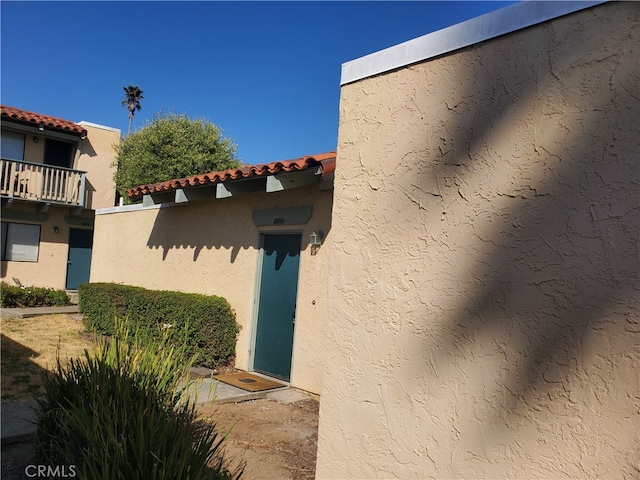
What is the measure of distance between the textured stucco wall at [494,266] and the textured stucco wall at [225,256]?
12.3 feet

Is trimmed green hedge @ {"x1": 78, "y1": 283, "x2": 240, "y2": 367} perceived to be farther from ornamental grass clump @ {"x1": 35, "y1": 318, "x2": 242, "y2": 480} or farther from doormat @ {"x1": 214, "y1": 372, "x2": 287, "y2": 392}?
ornamental grass clump @ {"x1": 35, "y1": 318, "x2": 242, "y2": 480}

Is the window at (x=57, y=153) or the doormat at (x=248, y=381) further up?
the window at (x=57, y=153)

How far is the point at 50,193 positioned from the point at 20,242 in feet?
7.05

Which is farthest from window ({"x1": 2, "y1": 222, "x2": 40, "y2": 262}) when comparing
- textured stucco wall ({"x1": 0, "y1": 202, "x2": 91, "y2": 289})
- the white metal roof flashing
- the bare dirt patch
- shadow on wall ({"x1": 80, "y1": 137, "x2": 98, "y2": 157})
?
the white metal roof flashing

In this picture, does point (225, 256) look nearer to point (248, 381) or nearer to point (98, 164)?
point (248, 381)

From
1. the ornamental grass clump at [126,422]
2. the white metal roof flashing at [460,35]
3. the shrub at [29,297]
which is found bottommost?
the shrub at [29,297]

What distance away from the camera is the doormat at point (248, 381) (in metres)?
6.89

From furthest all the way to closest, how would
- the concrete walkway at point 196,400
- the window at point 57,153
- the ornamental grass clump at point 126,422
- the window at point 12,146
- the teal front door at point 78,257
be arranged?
the teal front door at point 78,257, the window at point 57,153, the window at point 12,146, the concrete walkway at point 196,400, the ornamental grass clump at point 126,422

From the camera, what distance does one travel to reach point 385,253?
9.25 feet

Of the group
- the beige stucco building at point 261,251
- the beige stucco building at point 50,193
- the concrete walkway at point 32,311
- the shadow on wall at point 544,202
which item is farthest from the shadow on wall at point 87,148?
the shadow on wall at point 544,202

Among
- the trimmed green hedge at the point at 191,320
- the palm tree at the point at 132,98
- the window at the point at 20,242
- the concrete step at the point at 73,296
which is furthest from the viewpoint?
the palm tree at the point at 132,98

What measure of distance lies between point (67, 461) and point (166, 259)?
7.51 m

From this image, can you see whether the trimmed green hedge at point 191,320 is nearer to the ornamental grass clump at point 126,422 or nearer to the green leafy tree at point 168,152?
the ornamental grass clump at point 126,422

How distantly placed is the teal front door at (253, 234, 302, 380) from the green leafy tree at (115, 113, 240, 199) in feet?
38.9
